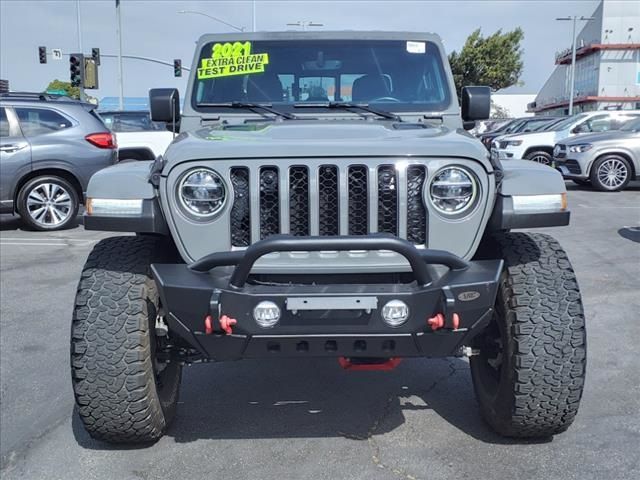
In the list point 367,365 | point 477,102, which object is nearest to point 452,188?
point 367,365

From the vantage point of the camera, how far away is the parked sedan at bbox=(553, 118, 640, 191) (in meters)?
14.0

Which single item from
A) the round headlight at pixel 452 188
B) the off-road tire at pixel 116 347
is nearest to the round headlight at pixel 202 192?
the off-road tire at pixel 116 347

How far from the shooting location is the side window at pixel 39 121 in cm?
984

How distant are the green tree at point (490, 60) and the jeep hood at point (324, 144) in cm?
4425

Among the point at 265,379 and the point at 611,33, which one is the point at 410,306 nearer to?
the point at 265,379

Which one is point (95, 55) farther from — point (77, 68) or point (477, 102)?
point (477, 102)

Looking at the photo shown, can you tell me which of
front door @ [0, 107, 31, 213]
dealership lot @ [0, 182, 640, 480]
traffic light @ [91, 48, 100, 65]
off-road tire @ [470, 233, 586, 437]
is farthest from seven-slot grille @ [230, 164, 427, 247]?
traffic light @ [91, 48, 100, 65]

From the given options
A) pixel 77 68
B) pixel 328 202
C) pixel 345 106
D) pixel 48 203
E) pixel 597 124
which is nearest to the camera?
pixel 328 202

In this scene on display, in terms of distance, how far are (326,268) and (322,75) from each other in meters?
1.87

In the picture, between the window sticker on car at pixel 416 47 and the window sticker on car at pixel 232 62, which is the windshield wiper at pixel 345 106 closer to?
the window sticker on car at pixel 232 62

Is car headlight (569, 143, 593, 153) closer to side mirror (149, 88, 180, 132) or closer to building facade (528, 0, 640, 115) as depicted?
side mirror (149, 88, 180, 132)

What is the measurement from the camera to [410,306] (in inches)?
107

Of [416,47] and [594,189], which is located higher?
[416,47]

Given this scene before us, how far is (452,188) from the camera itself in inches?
118
